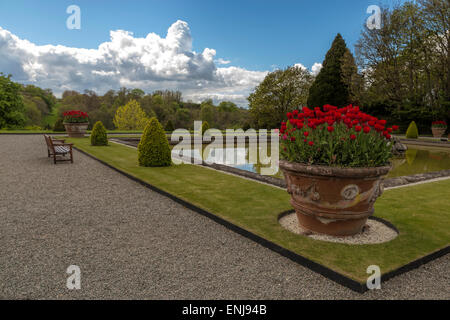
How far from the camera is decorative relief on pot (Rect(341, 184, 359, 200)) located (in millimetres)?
3570

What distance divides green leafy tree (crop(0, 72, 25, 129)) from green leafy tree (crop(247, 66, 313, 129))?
28.8 metres

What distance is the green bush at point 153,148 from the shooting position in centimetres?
940

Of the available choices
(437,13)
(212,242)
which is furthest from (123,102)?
(212,242)

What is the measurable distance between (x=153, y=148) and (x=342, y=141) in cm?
702

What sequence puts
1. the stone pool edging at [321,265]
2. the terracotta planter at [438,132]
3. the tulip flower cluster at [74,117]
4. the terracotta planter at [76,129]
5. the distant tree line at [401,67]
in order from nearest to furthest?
the stone pool edging at [321,265] < the tulip flower cluster at [74,117] < the terracotta planter at [76,129] < the distant tree line at [401,67] < the terracotta planter at [438,132]

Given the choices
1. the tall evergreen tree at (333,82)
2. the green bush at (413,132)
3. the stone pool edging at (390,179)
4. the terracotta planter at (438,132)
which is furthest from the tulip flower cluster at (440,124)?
the stone pool edging at (390,179)

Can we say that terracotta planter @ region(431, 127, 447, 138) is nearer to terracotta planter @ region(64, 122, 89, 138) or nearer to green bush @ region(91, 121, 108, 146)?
green bush @ region(91, 121, 108, 146)

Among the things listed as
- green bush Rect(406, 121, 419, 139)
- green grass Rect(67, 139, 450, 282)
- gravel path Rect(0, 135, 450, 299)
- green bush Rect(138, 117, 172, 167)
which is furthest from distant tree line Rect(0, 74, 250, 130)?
gravel path Rect(0, 135, 450, 299)

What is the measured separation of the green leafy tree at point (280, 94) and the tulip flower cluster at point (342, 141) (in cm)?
3462

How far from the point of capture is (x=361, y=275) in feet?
9.58

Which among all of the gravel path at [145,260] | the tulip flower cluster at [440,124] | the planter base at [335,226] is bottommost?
the gravel path at [145,260]

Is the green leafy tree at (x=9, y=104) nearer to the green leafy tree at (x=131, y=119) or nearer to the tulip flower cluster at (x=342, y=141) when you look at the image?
the green leafy tree at (x=131, y=119)

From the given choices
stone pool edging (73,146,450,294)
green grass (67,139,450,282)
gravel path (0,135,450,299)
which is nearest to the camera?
gravel path (0,135,450,299)
